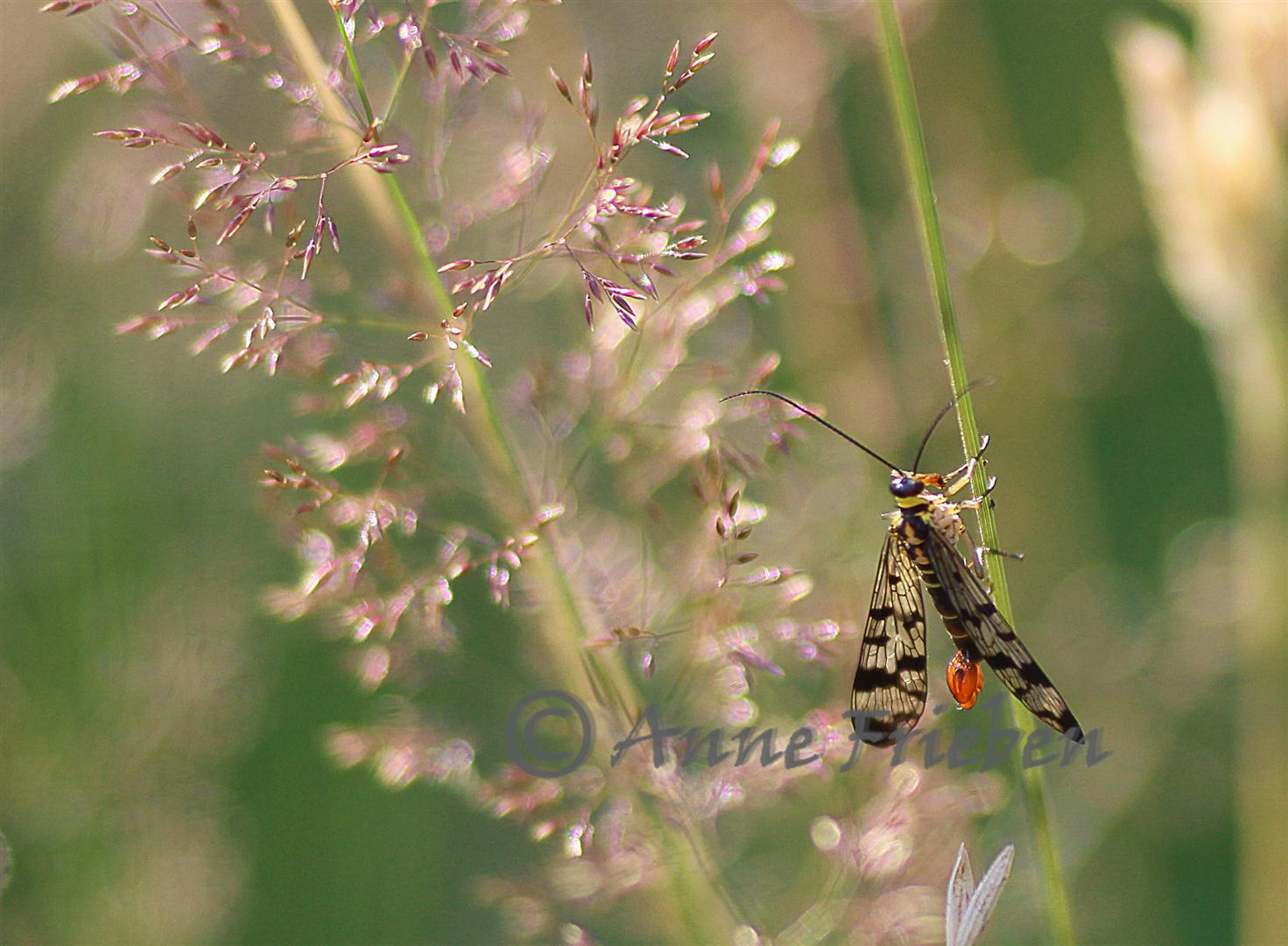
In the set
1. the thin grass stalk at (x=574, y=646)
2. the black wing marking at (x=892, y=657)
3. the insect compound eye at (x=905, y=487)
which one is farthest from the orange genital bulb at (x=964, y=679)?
the thin grass stalk at (x=574, y=646)

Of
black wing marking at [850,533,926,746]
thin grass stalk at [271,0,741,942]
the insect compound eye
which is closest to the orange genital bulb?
black wing marking at [850,533,926,746]

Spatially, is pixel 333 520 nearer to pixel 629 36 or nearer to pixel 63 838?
pixel 63 838

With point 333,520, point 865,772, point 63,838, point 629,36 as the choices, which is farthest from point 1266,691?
point 63,838

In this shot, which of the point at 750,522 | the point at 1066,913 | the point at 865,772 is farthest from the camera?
the point at 865,772

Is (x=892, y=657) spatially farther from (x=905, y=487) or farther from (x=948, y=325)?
(x=948, y=325)

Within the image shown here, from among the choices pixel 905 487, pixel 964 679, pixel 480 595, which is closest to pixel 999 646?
pixel 964 679
